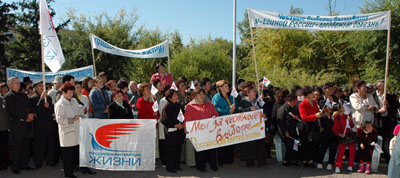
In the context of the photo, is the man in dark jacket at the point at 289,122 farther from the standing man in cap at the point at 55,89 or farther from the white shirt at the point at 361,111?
the standing man in cap at the point at 55,89

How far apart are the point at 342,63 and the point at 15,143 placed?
23113mm

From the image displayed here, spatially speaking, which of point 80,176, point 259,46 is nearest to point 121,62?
point 259,46

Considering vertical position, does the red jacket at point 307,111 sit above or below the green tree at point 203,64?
below

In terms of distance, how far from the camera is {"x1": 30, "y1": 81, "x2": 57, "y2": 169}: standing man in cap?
806 centimetres

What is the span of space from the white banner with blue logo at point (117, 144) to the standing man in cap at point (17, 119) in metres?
1.48

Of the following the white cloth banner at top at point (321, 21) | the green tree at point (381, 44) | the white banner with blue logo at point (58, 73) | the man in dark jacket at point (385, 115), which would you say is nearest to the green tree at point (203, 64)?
the white banner with blue logo at point (58, 73)

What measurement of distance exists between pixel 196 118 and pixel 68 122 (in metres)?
2.71

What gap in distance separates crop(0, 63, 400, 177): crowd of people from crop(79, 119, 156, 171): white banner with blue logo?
0.92 feet

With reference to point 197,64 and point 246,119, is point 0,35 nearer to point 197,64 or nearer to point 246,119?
point 197,64

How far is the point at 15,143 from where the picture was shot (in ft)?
25.4

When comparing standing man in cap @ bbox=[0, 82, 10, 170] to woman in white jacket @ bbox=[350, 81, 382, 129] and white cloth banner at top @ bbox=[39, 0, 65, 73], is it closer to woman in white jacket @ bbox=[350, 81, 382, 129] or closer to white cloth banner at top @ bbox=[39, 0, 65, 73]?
white cloth banner at top @ bbox=[39, 0, 65, 73]

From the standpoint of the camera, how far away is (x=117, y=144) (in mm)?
7344

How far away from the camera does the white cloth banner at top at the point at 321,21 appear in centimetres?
938

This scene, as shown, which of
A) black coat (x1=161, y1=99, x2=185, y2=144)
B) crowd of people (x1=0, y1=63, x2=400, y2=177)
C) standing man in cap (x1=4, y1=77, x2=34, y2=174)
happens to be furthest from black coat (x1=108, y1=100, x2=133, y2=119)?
standing man in cap (x1=4, y1=77, x2=34, y2=174)
